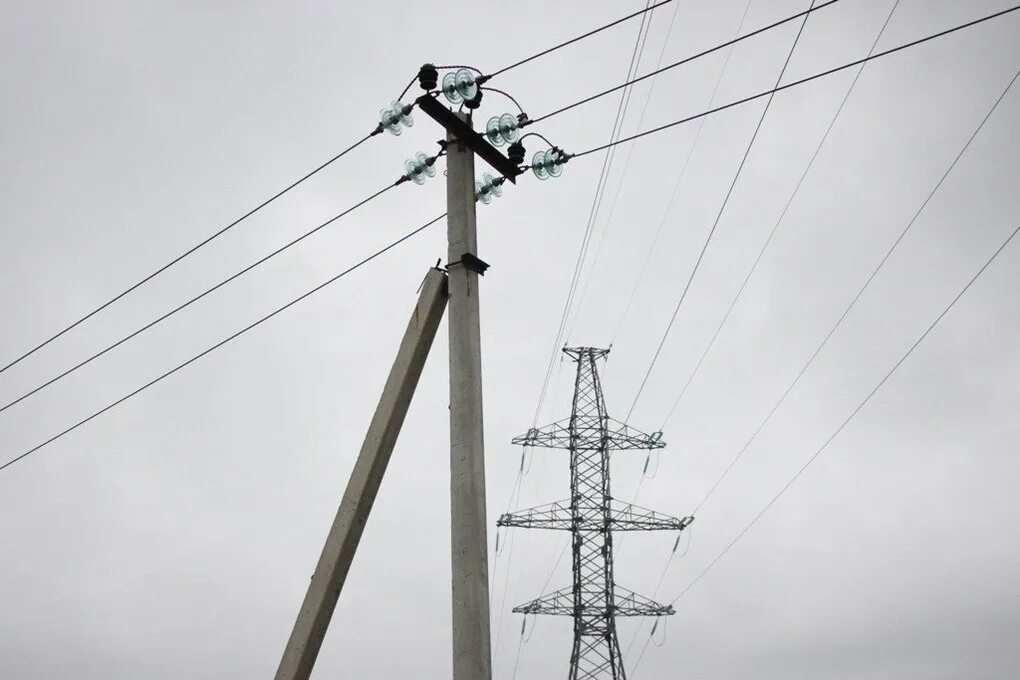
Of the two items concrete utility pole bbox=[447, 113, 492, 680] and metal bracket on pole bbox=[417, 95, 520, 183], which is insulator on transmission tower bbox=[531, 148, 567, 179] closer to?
metal bracket on pole bbox=[417, 95, 520, 183]

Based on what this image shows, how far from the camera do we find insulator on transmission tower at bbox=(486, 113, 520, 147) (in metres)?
8.09

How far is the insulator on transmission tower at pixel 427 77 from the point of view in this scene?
7.80 metres

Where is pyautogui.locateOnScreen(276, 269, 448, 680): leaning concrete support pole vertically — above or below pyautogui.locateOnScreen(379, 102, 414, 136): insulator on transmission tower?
below

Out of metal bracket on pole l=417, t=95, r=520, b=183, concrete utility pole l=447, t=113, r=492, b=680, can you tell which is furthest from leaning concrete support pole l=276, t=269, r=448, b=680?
metal bracket on pole l=417, t=95, r=520, b=183

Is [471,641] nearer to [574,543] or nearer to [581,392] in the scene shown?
[574,543]

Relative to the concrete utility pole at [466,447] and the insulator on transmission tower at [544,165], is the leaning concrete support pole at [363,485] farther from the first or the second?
the insulator on transmission tower at [544,165]

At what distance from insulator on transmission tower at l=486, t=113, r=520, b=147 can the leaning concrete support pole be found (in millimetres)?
1656

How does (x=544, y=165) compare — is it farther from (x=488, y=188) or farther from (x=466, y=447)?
(x=466, y=447)

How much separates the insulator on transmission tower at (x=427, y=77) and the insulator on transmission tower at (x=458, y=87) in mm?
116

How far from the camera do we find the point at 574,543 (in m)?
23.5

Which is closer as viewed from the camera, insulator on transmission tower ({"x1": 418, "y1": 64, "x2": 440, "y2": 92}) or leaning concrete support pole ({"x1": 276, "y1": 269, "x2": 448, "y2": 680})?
leaning concrete support pole ({"x1": 276, "y1": 269, "x2": 448, "y2": 680})

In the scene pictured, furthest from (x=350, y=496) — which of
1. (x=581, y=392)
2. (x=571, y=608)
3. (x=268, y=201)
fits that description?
(x=581, y=392)

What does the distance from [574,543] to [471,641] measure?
18243mm

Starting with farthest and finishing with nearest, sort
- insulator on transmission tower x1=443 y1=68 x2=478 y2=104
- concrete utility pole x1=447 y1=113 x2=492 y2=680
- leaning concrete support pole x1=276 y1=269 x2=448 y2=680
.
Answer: insulator on transmission tower x1=443 y1=68 x2=478 y2=104
leaning concrete support pole x1=276 y1=269 x2=448 y2=680
concrete utility pole x1=447 y1=113 x2=492 y2=680
